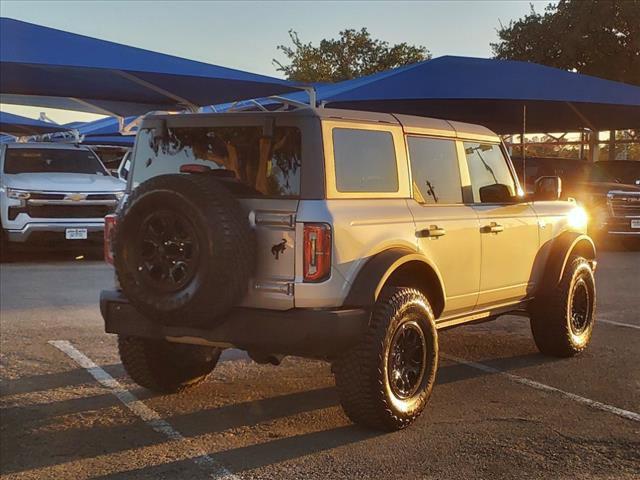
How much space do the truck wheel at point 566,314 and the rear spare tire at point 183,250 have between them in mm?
2980

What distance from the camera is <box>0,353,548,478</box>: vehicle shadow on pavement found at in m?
3.99

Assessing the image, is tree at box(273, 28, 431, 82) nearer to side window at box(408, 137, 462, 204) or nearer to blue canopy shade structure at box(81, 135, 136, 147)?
blue canopy shade structure at box(81, 135, 136, 147)

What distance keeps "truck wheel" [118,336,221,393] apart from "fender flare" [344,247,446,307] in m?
1.43

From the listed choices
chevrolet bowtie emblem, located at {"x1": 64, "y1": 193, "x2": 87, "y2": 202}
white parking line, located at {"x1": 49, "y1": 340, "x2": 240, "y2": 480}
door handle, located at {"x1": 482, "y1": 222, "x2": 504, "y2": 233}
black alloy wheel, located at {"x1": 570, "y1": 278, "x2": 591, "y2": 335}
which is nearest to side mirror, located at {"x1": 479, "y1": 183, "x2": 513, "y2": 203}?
door handle, located at {"x1": 482, "y1": 222, "x2": 504, "y2": 233}

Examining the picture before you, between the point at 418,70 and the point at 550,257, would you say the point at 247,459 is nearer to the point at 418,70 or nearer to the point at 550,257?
the point at 550,257

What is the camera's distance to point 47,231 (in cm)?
1188

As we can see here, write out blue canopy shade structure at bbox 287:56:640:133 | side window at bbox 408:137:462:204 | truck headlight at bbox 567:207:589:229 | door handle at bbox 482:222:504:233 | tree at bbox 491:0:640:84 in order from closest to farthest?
side window at bbox 408:137:462:204
door handle at bbox 482:222:504:233
truck headlight at bbox 567:207:589:229
blue canopy shade structure at bbox 287:56:640:133
tree at bbox 491:0:640:84

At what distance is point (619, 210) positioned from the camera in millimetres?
14320

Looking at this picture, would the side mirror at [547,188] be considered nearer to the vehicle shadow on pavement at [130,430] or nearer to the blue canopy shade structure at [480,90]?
the vehicle shadow on pavement at [130,430]

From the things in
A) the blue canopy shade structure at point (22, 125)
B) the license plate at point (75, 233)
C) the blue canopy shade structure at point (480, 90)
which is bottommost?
the license plate at point (75, 233)

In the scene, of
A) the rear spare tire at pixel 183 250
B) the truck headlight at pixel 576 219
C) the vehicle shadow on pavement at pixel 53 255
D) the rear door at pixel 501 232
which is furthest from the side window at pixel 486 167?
the vehicle shadow on pavement at pixel 53 255

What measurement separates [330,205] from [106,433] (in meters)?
1.82

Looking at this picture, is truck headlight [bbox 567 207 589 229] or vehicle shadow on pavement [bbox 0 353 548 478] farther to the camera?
truck headlight [bbox 567 207 589 229]

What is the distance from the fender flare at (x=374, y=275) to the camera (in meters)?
4.14
